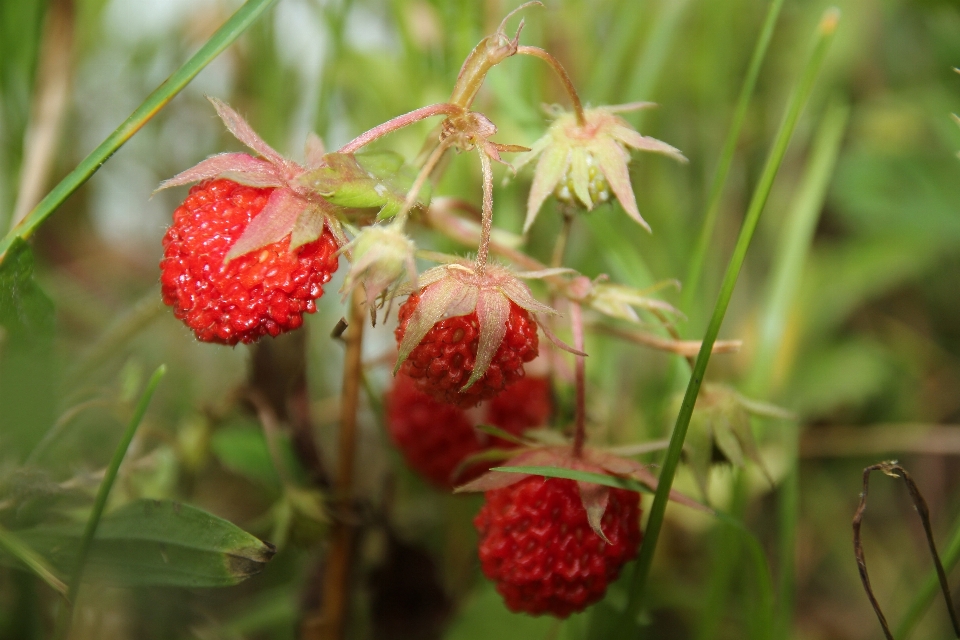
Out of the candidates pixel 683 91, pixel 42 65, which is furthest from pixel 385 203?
pixel 683 91

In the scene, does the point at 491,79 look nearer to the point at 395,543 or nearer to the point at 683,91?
the point at 395,543

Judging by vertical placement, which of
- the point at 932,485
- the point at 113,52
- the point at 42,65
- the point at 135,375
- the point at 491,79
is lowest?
the point at 932,485

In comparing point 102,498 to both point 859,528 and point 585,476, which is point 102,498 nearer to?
point 585,476

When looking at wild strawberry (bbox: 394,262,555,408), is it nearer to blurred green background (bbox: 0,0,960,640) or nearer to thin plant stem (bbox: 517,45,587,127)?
thin plant stem (bbox: 517,45,587,127)

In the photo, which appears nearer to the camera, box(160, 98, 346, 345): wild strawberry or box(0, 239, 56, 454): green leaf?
box(160, 98, 346, 345): wild strawberry

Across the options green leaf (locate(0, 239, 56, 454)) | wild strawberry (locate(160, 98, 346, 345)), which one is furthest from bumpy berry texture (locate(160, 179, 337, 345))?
green leaf (locate(0, 239, 56, 454))

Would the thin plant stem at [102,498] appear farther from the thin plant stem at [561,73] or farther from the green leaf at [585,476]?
the thin plant stem at [561,73]

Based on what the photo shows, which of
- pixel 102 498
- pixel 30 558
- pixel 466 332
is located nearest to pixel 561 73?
pixel 466 332
